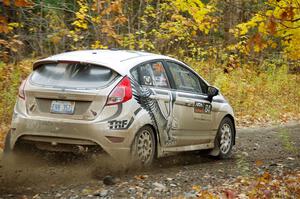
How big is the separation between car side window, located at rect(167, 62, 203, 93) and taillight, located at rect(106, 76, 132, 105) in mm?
1441

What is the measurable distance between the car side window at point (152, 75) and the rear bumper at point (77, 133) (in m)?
0.76

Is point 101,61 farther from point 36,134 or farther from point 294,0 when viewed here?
point 294,0

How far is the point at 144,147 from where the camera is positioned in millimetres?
7434

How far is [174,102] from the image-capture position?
8.17m

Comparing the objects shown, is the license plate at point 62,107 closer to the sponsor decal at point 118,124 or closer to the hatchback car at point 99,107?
the hatchback car at point 99,107

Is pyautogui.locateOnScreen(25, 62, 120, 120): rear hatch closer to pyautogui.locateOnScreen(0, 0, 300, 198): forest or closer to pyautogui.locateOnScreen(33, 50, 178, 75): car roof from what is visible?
pyautogui.locateOnScreen(33, 50, 178, 75): car roof

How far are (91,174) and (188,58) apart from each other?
41.3 ft

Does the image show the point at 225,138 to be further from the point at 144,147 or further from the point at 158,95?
the point at 144,147

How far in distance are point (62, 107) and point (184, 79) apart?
2.48 m

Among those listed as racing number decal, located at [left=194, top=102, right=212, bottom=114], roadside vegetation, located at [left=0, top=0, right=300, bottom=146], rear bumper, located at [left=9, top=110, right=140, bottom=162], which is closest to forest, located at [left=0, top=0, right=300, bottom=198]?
roadside vegetation, located at [left=0, top=0, right=300, bottom=146]

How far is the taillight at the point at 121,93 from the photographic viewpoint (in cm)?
701

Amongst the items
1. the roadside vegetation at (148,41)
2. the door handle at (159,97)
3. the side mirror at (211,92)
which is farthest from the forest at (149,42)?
the door handle at (159,97)

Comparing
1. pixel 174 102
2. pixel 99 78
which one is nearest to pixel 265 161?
pixel 174 102

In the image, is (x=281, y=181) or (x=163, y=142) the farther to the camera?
(x=163, y=142)
